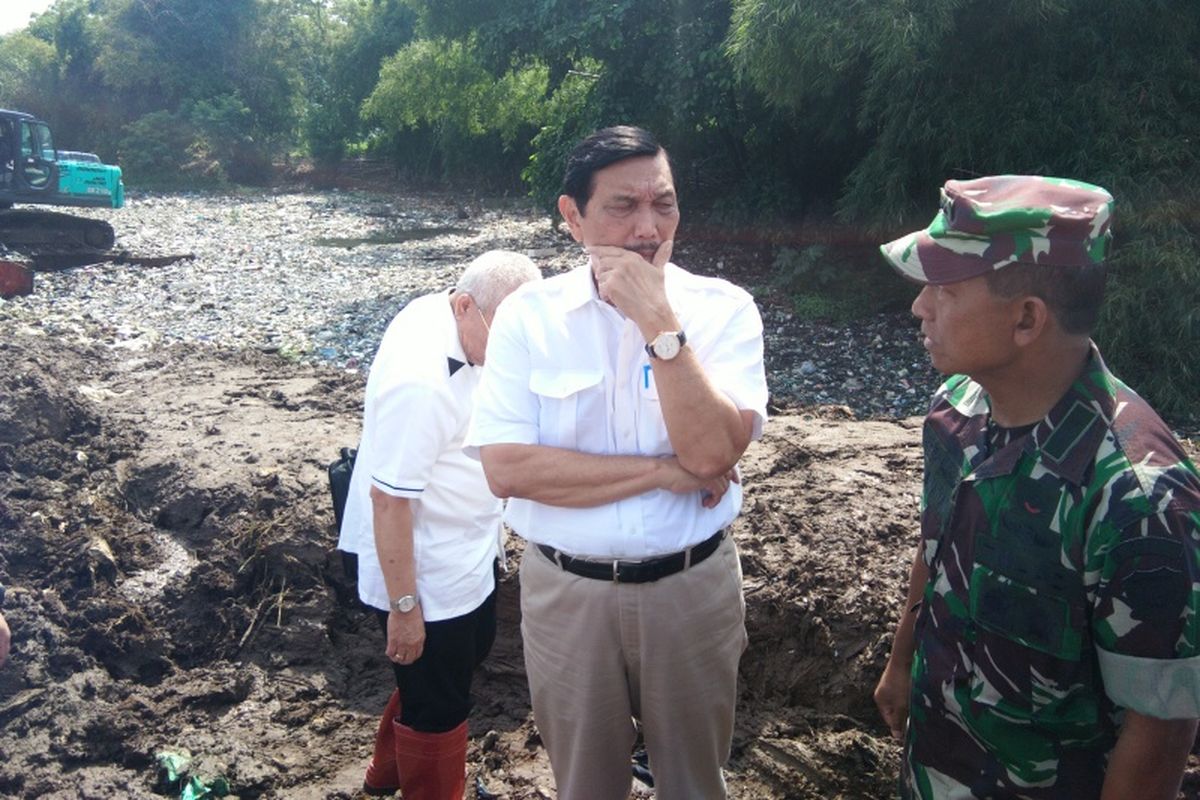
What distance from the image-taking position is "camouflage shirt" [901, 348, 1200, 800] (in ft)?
4.95

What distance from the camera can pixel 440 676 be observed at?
2.81m

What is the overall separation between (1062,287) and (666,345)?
29.6 inches

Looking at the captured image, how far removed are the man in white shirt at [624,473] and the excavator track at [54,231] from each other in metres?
15.8

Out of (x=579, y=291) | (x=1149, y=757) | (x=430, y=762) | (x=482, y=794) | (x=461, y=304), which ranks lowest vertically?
(x=482, y=794)

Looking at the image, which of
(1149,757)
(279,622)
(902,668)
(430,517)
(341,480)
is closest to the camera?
(1149,757)

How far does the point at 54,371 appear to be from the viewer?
775cm

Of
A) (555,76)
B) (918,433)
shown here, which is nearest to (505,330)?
(918,433)

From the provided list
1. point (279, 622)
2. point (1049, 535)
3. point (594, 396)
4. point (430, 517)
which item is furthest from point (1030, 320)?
point (279, 622)

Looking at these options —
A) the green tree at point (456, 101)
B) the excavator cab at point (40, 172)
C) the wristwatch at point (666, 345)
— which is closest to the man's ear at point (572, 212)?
the wristwatch at point (666, 345)

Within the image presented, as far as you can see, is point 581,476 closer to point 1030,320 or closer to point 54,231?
point 1030,320

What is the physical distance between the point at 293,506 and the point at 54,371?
13.1 ft

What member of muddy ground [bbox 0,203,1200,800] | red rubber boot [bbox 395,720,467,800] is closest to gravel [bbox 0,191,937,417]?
muddy ground [bbox 0,203,1200,800]

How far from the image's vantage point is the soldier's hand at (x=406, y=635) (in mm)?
2641

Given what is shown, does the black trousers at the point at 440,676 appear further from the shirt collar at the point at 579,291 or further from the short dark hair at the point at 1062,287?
the short dark hair at the point at 1062,287
